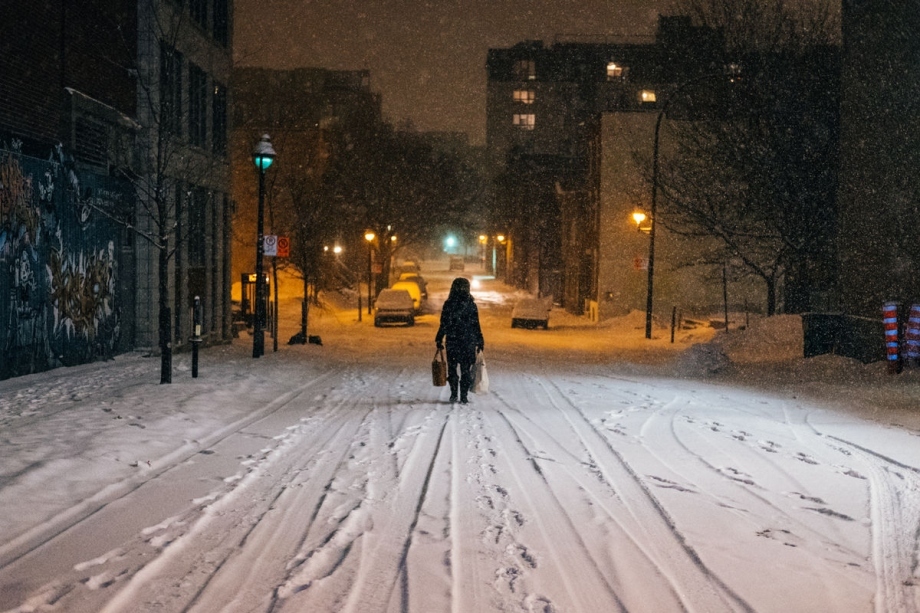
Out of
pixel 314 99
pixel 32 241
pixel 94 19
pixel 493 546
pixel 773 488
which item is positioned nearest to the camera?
pixel 493 546

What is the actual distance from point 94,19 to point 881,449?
16564 mm

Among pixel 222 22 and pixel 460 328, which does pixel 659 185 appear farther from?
pixel 460 328

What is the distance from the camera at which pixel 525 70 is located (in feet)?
406

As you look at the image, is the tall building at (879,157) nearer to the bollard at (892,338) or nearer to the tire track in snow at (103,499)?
the bollard at (892,338)

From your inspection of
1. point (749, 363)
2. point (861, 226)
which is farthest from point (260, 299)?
point (861, 226)

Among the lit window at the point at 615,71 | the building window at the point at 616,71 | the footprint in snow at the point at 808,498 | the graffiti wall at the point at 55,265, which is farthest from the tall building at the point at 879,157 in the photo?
the lit window at the point at 615,71

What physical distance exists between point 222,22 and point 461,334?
61.6 feet

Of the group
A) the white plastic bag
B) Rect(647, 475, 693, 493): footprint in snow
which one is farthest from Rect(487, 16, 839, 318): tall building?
Rect(647, 475, 693, 493): footprint in snow

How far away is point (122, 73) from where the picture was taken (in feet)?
67.4

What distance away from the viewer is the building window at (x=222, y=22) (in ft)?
90.5

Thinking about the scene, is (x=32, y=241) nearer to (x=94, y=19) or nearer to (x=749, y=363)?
(x=94, y=19)

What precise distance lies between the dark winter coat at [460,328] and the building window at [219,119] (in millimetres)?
16427

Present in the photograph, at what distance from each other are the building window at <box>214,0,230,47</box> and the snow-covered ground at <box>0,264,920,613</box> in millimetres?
15774

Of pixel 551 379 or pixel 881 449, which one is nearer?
pixel 881 449
